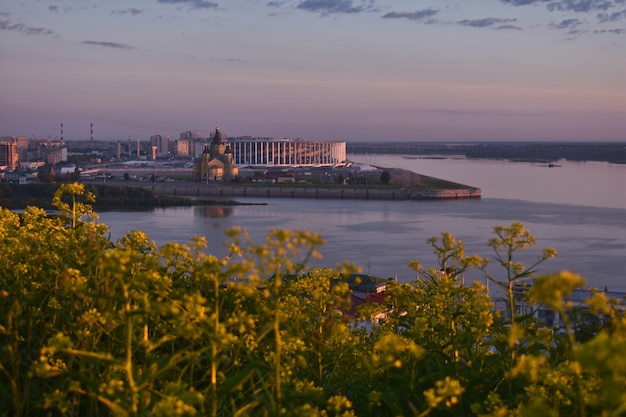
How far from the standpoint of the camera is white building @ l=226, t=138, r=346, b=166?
45500 mm

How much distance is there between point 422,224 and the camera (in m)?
16.7

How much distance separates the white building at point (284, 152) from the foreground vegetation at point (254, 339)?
42.9 m

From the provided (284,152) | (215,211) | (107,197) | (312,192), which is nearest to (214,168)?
(312,192)

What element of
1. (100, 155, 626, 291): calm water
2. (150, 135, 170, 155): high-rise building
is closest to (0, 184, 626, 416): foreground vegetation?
(100, 155, 626, 291): calm water

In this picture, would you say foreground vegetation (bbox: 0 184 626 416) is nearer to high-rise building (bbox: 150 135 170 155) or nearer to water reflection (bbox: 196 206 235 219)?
water reflection (bbox: 196 206 235 219)

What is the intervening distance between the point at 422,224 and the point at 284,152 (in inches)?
1206

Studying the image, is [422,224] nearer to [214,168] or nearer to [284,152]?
[214,168]

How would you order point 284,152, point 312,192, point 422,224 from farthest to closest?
point 284,152 → point 312,192 → point 422,224

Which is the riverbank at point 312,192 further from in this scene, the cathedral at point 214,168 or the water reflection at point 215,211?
the water reflection at point 215,211

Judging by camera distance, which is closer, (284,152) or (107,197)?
(107,197)

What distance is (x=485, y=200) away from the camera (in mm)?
23234

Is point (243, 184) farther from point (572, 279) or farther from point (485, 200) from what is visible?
point (572, 279)

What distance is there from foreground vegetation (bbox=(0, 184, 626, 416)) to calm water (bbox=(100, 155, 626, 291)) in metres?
5.89

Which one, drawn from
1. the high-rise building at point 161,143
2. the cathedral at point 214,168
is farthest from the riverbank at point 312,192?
the high-rise building at point 161,143
